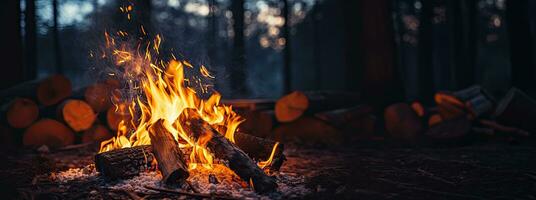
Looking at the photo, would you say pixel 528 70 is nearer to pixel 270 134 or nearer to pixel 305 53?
pixel 270 134

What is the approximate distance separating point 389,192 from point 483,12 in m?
36.3

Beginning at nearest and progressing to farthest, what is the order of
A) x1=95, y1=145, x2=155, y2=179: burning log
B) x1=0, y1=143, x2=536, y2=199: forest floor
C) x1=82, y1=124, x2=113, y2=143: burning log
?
x1=0, y1=143, x2=536, y2=199: forest floor
x1=95, y1=145, x2=155, y2=179: burning log
x1=82, y1=124, x2=113, y2=143: burning log

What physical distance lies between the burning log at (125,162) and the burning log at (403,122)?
19.2 feet

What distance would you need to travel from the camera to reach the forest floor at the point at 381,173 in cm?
456

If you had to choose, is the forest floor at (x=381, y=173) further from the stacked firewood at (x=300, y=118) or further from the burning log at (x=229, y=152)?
the stacked firewood at (x=300, y=118)

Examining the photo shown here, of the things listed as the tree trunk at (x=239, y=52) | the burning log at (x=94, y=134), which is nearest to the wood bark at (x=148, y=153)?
the burning log at (x=94, y=134)

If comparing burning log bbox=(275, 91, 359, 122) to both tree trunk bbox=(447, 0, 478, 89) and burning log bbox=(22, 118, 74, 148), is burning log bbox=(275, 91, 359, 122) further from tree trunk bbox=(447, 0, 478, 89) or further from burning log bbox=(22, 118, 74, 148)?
tree trunk bbox=(447, 0, 478, 89)

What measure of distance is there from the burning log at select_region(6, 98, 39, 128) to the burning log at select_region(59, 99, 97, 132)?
0.52 meters

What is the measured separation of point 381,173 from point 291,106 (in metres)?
3.52

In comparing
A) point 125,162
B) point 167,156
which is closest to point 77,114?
point 125,162

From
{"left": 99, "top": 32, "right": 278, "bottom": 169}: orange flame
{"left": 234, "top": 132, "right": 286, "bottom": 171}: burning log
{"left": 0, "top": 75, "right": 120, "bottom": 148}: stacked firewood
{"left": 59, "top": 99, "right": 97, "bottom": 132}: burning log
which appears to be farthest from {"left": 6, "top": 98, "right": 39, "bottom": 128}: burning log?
{"left": 234, "top": 132, "right": 286, "bottom": 171}: burning log

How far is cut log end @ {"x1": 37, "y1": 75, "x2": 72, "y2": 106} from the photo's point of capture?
27.3 ft

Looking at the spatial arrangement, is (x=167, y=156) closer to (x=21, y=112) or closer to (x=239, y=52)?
(x=21, y=112)

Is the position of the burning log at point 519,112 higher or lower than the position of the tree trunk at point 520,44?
lower
